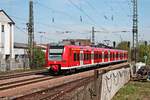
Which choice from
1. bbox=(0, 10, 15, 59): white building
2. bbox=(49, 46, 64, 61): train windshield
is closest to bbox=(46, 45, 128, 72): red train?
bbox=(49, 46, 64, 61): train windshield

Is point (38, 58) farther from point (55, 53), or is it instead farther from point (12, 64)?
point (55, 53)

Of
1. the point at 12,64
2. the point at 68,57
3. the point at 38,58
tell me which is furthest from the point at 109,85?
the point at 38,58

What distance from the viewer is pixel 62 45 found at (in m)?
35.1

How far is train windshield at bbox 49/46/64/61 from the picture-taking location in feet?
115

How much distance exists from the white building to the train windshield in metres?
30.2

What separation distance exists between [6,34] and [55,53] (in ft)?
107

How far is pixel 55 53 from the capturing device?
3519cm

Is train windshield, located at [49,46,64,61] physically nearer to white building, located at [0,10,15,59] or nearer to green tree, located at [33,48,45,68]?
green tree, located at [33,48,45,68]

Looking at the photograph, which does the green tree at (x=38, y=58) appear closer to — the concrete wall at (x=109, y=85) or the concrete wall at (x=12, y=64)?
the concrete wall at (x=12, y=64)

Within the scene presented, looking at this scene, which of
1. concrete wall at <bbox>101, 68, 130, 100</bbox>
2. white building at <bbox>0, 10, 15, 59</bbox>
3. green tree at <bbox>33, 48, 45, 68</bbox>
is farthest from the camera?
white building at <bbox>0, 10, 15, 59</bbox>

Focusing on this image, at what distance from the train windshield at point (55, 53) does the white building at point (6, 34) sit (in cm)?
3017

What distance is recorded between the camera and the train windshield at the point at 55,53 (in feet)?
115

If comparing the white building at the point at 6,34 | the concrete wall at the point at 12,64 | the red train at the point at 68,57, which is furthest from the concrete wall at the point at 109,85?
the white building at the point at 6,34

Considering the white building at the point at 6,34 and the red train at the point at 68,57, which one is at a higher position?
the white building at the point at 6,34
